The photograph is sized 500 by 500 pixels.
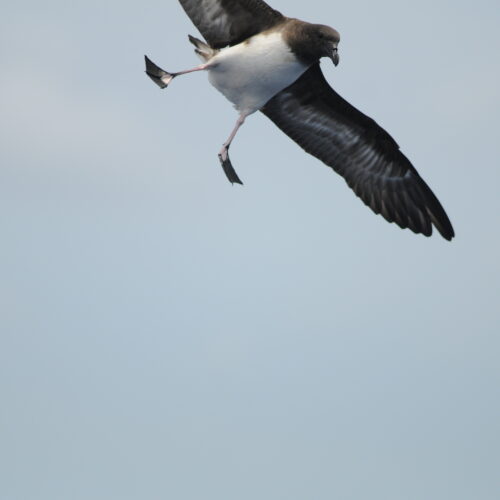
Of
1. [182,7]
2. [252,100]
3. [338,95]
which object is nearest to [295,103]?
[338,95]

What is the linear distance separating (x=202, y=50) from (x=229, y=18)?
69cm

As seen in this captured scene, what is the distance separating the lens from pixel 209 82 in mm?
15836

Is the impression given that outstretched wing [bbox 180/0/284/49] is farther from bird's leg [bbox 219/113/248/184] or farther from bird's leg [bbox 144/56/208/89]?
bird's leg [bbox 219/113/248/184]

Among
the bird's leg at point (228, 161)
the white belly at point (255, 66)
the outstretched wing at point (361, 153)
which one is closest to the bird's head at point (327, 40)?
the white belly at point (255, 66)

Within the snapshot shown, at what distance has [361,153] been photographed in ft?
59.8

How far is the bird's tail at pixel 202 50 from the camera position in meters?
15.7

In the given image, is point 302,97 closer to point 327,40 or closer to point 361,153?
point 361,153

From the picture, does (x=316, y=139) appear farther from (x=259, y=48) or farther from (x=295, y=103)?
(x=259, y=48)

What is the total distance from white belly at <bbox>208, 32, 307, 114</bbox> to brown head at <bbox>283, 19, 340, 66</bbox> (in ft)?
0.46

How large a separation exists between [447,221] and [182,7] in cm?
617

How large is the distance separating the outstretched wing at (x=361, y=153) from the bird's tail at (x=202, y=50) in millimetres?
2189

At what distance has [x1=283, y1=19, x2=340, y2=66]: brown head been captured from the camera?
1491cm

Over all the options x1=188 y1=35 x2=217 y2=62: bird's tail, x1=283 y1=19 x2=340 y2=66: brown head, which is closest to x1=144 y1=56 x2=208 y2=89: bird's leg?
x1=188 y1=35 x2=217 y2=62: bird's tail

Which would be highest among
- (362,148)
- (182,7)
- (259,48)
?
(182,7)
